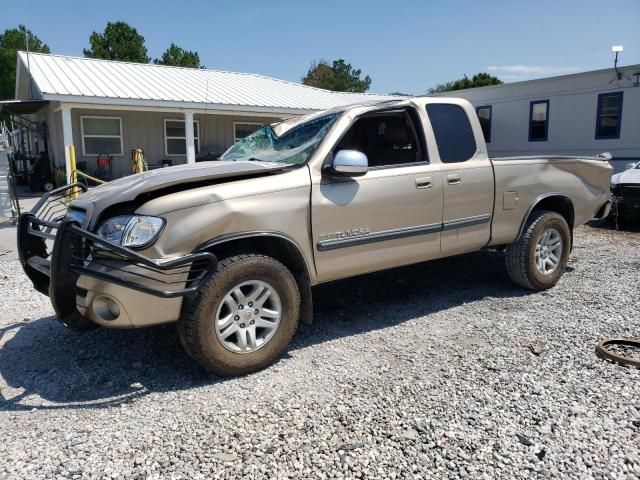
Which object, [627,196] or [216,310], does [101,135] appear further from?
[216,310]

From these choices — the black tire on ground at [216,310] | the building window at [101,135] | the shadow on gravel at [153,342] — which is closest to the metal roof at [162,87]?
the building window at [101,135]

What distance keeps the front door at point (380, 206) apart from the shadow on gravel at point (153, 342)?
0.70 m

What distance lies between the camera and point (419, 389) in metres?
3.38

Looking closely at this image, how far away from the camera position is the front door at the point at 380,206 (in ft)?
13.0

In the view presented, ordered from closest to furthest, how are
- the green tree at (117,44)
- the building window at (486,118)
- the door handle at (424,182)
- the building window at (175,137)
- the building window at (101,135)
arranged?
the door handle at (424,182)
the building window at (101,135)
the building window at (175,137)
the building window at (486,118)
the green tree at (117,44)

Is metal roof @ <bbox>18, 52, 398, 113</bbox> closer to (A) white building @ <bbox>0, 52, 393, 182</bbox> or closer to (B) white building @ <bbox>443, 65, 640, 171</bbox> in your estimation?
(A) white building @ <bbox>0, 52, 393, 182</bbox>

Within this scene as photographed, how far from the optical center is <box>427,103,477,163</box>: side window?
4750 millimetres

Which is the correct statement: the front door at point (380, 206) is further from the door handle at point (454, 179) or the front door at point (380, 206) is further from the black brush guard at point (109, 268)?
the black brush guard at point (109, 268)

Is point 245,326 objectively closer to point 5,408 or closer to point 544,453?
point 5,408

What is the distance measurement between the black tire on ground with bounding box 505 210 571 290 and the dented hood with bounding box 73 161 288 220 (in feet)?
9.11

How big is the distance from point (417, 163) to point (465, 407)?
7.18 ft

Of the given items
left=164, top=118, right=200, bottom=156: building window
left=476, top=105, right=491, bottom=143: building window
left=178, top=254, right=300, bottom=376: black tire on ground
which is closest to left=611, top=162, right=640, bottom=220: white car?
left=178, top=254, right=300, bottom=376: black tire on ground

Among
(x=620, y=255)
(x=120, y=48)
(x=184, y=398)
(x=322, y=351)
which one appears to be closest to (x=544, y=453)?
(x=322, y=351)

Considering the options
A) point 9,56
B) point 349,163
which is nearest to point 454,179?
point 349,163
